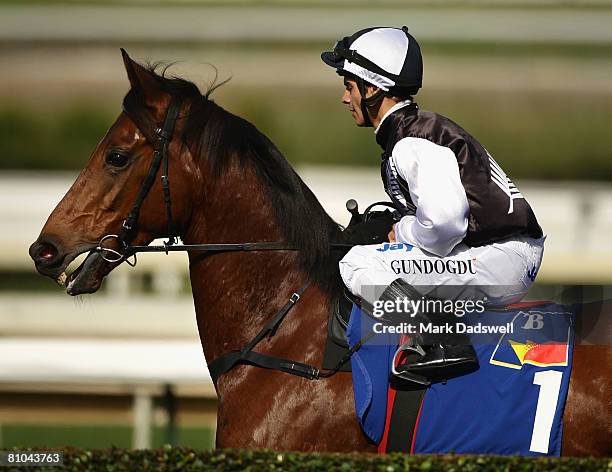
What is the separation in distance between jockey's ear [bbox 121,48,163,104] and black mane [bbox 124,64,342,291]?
0.03 meters

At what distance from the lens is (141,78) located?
10.3 ft

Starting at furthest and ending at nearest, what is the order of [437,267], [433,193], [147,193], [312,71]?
[312,71] < [147,193] < [437,267] < [433,193]

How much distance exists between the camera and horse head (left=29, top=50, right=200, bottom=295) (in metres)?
3.11

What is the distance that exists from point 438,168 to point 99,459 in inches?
51.9

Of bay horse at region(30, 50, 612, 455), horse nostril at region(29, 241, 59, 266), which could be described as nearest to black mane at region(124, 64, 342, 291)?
bay horse at region(30, 50, 612, 455)

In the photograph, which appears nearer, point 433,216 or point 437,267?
point 433,216

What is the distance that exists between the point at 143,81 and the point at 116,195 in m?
0.37

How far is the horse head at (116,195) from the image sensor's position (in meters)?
3.11

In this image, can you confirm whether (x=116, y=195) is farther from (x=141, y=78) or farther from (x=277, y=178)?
(x=277, y=178)

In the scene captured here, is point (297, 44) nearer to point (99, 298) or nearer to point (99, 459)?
point (99, 298)

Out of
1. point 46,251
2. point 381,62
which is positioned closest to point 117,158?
point 46,251

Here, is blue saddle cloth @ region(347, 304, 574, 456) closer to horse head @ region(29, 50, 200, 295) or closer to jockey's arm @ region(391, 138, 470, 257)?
jockey's arm @ region(391, 138, 470, 257)

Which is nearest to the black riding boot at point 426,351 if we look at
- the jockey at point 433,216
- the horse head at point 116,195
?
the jockey at point 433,216

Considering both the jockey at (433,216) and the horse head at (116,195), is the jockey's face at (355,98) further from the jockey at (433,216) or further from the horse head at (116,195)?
the horse head at (116,195)
